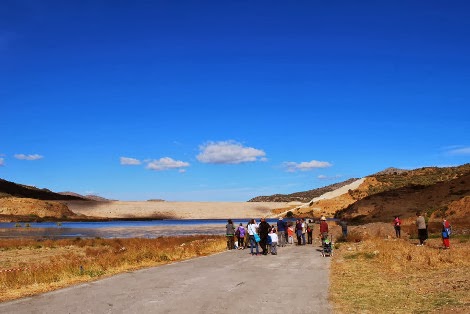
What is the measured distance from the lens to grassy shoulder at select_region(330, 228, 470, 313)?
38.9 feet

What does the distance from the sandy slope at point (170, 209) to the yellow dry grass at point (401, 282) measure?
144 m

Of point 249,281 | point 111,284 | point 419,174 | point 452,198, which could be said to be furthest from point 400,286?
point 419,174

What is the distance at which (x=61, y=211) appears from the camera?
14025 cm

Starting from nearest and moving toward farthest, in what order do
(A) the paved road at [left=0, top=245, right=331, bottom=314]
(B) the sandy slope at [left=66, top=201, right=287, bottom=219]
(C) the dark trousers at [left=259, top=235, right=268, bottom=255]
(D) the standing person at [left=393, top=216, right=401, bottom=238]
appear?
(A) the paved road at [left=0, top=245, right=331, bottom=314], (C) the dark trousers at [left=259, top=235, right=268, bottom=255], (D) the standing person at [left=393, top=216, right=401, bottom=238], (B) the sandy slope at [left=66, top=201, right=287, bottom=219]

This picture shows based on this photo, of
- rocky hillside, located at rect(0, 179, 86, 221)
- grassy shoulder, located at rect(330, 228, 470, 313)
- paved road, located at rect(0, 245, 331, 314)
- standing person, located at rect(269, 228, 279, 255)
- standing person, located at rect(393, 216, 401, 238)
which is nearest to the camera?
paved road, located at rect(0, 245, 331, 314)

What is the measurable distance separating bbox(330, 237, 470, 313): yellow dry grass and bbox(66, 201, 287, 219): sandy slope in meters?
144

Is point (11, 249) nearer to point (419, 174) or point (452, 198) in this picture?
point (452, 198)

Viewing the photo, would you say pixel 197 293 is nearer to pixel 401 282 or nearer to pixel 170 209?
pixel 401 282

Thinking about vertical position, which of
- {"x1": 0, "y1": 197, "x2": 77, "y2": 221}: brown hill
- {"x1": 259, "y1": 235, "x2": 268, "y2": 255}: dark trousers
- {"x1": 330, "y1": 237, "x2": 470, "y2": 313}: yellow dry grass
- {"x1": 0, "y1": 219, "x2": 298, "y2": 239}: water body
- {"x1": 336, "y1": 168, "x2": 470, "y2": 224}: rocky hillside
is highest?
{"x1": 0, "y1": 197, "x2": 77, "y2": 221}: brown hill

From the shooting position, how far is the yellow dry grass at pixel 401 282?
1187cm

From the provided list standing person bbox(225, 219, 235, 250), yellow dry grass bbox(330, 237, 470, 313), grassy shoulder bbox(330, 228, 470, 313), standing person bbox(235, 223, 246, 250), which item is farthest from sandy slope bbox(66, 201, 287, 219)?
yellow dry grass bbox(330, 237, 470, 313)

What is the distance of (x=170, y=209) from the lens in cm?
18262

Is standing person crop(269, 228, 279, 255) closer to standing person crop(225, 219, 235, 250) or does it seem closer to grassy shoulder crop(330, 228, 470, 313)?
standing person crop(225, 219, 235, 250)

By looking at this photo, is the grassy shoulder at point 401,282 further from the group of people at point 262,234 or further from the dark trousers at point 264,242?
the group of people at point 262,234
